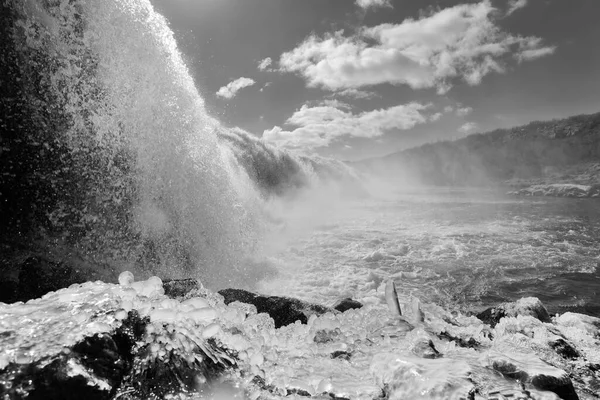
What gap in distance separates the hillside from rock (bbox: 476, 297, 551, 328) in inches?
1556

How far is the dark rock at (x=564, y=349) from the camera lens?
3.01m

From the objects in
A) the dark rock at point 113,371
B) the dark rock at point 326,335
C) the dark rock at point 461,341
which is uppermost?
the dark rock at point 113,371

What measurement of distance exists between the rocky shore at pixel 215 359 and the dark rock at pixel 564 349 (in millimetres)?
29

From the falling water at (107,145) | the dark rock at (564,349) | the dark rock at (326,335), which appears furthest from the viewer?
the falling water at (107,145)

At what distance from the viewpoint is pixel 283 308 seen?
4.32m

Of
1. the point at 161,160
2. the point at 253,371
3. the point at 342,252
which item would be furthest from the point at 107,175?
the point at 342,252

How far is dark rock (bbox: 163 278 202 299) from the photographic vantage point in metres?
3.90

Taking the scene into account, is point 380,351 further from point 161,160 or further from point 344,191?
point 344,191

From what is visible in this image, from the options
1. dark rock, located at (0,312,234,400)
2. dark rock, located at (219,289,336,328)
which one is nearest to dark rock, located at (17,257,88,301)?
dark rock, located at (219,289,336,328)

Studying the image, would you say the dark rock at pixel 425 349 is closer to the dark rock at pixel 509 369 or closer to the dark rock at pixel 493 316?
the dark rock at pixel 509 369

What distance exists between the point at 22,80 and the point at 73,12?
1513 mm

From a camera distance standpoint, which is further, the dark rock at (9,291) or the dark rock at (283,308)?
the dark rock at (9,291)

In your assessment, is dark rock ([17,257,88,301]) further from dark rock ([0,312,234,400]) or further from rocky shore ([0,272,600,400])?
dark rock ([0,312,234,400])

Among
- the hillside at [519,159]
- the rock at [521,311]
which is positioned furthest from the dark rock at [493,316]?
the hillside at [519,159]
